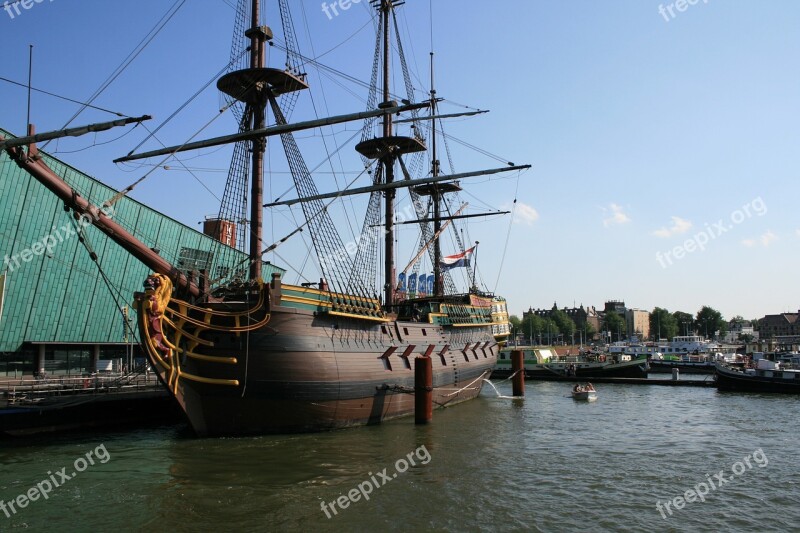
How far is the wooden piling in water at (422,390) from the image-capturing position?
75.4 ft

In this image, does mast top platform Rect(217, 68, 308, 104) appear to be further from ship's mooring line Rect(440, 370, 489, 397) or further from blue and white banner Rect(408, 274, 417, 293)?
blue and white banner Rect(408, 274, 417, 293)

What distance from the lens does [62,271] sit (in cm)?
3256

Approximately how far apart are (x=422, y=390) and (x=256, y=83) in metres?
13.7

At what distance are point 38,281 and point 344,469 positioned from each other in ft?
80.7

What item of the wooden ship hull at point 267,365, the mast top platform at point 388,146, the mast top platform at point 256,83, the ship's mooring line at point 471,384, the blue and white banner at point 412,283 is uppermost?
the mast top platform at point 388,146

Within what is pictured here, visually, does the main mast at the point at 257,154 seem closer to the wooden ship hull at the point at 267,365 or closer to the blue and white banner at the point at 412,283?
the wooden ship hull at the point at 267,365

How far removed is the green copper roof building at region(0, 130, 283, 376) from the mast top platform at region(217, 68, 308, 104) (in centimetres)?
696

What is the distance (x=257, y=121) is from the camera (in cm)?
2331

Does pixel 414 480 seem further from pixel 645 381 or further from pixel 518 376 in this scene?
pixel 645 381

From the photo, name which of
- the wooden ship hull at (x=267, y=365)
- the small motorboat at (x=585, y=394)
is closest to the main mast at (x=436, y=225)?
the small motorboat at (x=585, y=394)

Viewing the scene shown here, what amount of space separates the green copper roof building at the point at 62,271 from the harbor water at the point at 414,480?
11389mm

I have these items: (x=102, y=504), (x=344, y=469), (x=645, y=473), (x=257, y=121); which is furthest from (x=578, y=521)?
(x=257, y=121)

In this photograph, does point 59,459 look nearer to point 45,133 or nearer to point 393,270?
point 45,133

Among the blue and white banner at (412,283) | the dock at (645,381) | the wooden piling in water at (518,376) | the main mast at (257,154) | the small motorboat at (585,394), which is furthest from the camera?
the dock at (645,381)
